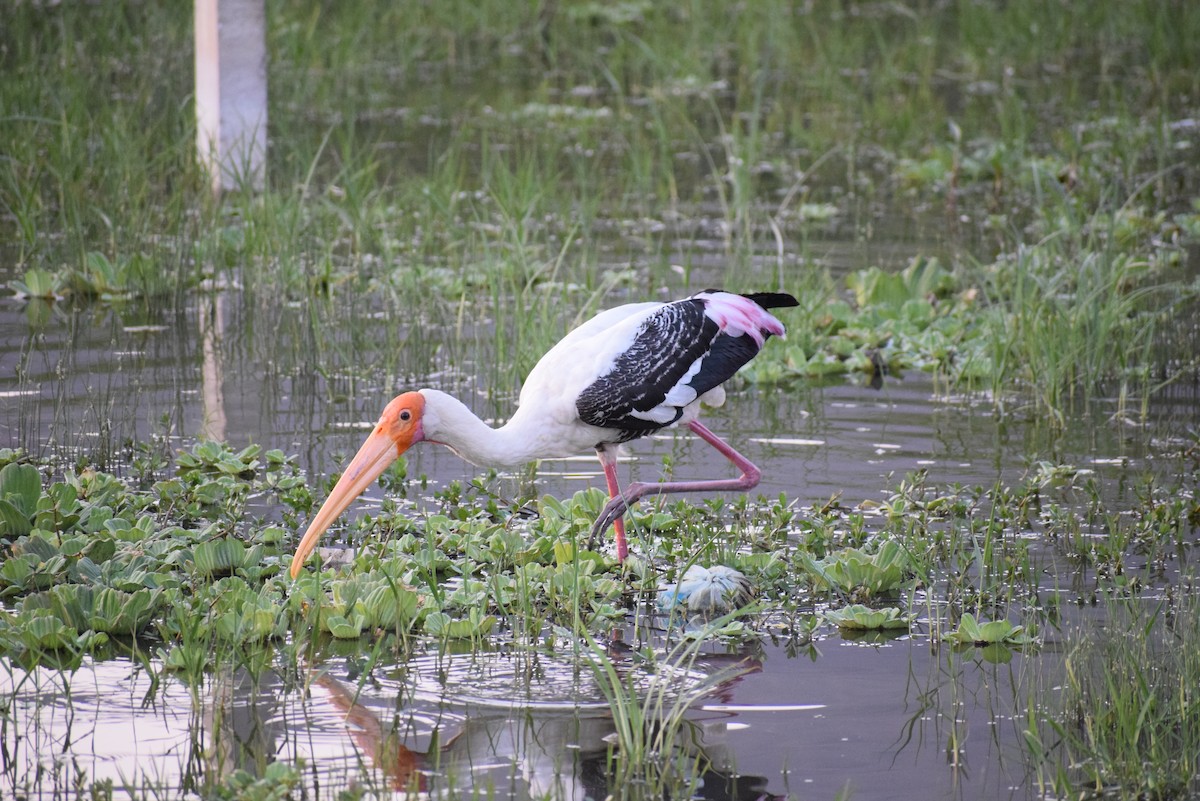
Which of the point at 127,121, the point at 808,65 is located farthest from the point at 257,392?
the point at 808,65

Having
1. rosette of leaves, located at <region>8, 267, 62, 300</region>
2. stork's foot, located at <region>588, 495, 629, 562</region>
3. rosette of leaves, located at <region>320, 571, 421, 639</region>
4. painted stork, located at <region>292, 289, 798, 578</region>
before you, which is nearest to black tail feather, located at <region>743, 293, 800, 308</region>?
painted stork, located at <region>292, 289, 798, 578</region>

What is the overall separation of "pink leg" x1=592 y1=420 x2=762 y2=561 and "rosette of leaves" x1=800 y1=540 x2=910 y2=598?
0.59 metres

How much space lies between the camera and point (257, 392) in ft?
25.5

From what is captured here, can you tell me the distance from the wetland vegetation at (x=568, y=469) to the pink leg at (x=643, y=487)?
0.12 metres

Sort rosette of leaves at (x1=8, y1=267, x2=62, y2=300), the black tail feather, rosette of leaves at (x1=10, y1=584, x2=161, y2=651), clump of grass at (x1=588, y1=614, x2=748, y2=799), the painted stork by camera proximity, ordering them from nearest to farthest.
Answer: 1. clump of grass at (x1=588, y1=614, x2=748, y2=799)
2. rosette of leaves at (x1=10, y1=584, x2=161, y2=651)
3. the painted stork
4. the black tail feather
5. rosette of leaves at (x1=8, y1=267, x2=62, y2=300)

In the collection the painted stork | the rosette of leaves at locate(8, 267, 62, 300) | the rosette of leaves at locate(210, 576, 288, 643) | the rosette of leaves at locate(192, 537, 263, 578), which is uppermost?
the rosette of leaves at locate(8, 267, 62, 300)

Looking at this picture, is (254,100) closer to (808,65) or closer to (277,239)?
(277,239)

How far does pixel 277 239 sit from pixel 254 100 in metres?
1.86

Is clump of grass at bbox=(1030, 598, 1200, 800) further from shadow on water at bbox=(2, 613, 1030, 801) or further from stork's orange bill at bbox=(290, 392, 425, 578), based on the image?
stork's orange bill at bbox=(290, 392, 425, 578)

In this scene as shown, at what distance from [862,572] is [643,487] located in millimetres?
797

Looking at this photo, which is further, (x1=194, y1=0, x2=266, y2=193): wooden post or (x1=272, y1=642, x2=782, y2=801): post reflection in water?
(x1=194, y1=0, x2=266, y2=193): wooden post

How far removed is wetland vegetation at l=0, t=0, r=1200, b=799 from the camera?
447 cm

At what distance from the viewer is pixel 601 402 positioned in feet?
18.4

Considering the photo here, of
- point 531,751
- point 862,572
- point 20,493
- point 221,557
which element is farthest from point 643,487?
point 20,493
